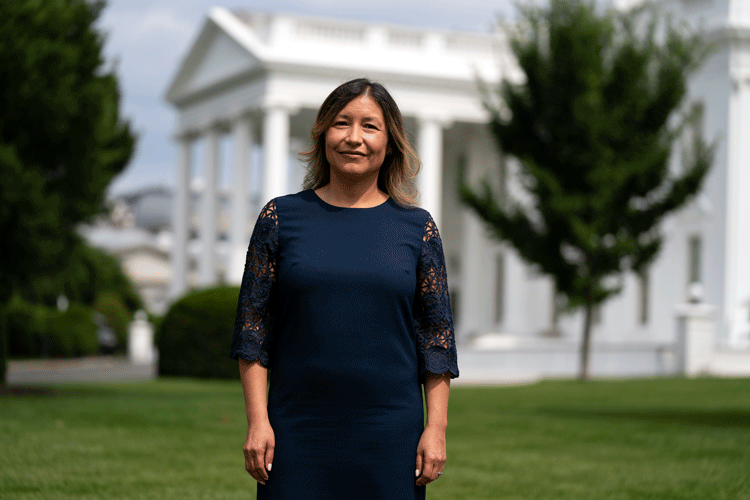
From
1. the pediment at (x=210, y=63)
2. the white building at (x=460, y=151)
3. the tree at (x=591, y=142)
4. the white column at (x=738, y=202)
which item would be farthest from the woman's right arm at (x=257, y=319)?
the pediment at (x=210, y=63)

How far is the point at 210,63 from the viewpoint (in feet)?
144

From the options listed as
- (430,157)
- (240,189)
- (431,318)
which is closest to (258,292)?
(431,318)

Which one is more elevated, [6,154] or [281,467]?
[6,154]

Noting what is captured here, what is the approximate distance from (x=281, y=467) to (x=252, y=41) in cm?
3769

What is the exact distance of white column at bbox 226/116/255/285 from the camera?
39812 mm

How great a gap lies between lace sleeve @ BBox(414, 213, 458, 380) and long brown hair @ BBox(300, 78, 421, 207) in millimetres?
214

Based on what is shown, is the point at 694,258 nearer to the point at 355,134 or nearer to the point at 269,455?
the point at 355,134

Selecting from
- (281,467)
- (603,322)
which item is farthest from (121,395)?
(603,322)

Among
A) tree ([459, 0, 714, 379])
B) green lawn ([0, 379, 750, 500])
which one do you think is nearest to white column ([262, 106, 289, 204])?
tree ([459, 0, 714, 379])

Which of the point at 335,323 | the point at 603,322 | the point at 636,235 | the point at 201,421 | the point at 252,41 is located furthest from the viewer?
the point at 252,41

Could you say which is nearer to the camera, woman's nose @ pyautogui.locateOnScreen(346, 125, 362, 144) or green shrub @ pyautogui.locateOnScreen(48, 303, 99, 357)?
woman's nose @ pyautogui.locateOnScreen(346, 125, 362, 144)

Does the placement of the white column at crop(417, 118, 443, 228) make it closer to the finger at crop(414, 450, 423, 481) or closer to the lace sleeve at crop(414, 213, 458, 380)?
the lace sleeve at crop(414, 213, 458, 380)

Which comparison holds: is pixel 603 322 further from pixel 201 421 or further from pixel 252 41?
pixel 201 421

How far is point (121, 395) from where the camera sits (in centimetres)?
1775
